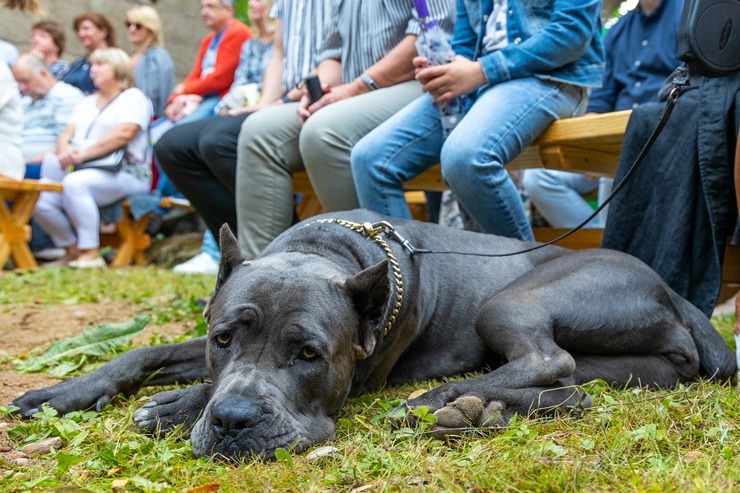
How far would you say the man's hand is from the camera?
169 inches

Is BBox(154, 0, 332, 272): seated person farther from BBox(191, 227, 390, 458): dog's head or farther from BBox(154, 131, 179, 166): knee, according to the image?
BBox(191, 227, 390, 458): dog's head

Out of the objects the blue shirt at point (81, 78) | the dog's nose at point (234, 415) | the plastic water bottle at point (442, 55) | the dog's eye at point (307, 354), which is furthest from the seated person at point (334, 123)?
the blue shirt at point (81, 78)

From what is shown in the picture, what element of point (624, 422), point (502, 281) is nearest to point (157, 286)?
point (502, 281)

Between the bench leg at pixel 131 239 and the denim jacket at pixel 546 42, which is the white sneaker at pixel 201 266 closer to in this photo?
the bench leg at pixel 131 239

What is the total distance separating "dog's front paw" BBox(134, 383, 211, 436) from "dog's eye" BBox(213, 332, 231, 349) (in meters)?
0.18

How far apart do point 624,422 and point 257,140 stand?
2.93 metres

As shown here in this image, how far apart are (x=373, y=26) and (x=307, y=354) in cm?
280

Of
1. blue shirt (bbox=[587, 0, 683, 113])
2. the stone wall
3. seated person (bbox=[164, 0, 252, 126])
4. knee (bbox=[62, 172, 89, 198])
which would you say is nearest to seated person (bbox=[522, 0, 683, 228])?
blue shirt (bbox=[587, 0, 683, 113])

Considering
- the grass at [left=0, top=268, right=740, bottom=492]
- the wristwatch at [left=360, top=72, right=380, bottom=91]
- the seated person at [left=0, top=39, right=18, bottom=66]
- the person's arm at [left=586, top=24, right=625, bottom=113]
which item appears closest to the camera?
the grass at [left=0, top=268, right=740, bottom=492]

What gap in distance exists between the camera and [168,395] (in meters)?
2.98

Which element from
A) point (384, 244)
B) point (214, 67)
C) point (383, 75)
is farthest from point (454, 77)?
point (214, 67)

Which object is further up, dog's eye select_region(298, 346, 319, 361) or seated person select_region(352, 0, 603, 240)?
seated person select_region(352, 0, 603, 240)

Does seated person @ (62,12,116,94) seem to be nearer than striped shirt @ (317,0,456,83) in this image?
No

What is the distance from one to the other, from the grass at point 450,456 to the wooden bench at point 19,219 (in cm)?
596
